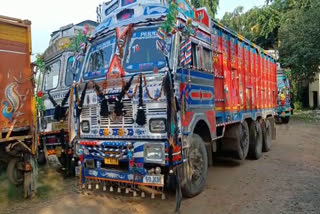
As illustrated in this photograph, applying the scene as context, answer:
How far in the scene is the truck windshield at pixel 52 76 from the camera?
7511mm

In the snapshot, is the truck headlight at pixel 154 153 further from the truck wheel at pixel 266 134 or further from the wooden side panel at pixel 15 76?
the truck wheel at pixel 266 134

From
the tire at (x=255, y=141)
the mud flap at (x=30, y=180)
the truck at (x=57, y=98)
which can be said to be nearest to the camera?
the mud flap at (x=30, y=180)

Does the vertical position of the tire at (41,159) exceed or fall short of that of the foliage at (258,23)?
it falls short

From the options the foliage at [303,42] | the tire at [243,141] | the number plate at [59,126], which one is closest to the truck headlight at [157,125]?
the number plate at [59,126]

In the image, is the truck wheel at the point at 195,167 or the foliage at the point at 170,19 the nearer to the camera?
the foliage at the point at 170,19

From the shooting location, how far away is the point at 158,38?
4797mm

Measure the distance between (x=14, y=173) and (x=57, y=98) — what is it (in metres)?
2.17

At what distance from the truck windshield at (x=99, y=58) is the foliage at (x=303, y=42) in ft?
56.9

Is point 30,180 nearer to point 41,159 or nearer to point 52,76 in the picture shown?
point 41,159

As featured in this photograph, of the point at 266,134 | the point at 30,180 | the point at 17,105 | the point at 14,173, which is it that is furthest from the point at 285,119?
the point at 17,105

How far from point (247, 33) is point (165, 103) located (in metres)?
27.9

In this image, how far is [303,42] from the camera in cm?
2008

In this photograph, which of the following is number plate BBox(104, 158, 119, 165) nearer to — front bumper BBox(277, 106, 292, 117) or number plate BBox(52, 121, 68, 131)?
number plate BBox(52, 121, 68, 131)

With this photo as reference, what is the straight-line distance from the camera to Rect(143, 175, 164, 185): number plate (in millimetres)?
4402
